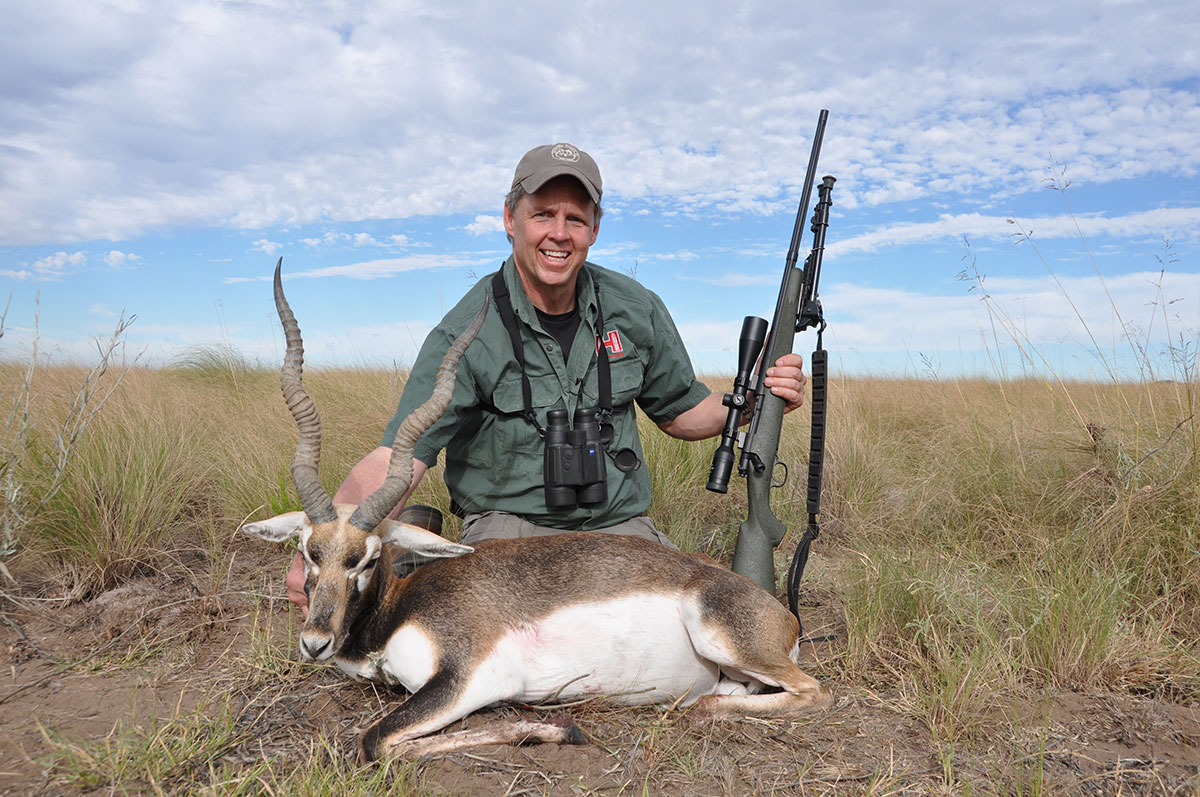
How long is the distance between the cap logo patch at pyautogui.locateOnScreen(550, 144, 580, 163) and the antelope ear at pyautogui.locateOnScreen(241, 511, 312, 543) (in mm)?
2600

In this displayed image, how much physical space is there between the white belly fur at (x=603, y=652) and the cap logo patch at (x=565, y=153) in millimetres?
2683

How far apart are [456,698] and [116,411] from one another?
532 cm

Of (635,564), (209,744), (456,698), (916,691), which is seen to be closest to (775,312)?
(635,564)

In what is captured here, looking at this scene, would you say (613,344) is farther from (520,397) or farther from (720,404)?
(720,404)

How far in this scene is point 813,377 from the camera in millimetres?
4684

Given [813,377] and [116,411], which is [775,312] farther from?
[116,411]

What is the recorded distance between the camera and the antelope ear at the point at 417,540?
3.51 metres

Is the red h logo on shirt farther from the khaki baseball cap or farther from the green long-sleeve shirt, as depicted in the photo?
the khaki baseball cap

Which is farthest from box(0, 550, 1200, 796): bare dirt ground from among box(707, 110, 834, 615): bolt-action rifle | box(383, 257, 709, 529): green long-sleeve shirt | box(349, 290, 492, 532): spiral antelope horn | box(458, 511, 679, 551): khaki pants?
box(383, 257, 709, 529): green long-sleeve shirt

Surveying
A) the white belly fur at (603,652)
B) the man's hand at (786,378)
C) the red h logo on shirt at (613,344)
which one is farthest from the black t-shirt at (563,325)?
the white belly fur at (603,652)

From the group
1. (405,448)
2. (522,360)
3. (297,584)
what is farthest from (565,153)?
(297,584)

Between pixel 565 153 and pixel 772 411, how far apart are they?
6.62ft

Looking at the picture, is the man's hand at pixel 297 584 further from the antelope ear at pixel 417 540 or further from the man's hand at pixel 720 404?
the man's hand at pixel 720 404

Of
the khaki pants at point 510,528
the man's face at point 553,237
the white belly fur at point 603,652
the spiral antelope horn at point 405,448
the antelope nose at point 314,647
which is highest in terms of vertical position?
the man's face at point 553,237
